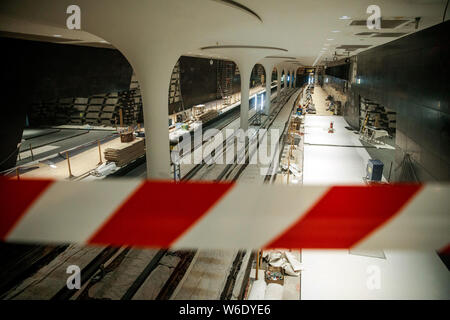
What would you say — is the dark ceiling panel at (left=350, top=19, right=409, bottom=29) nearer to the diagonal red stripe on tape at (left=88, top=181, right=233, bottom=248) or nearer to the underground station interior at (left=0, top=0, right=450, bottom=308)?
the underground station interior at (left=0, top=0, right=450, bottom=308)

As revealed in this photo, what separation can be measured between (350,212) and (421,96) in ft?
27.9

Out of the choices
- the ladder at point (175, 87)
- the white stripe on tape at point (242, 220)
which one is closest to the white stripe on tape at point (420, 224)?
the white stripe on tape at point (242, 220)

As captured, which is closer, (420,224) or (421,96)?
(420,224)

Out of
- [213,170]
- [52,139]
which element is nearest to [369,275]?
[213,170]

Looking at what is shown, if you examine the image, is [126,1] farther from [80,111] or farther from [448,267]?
[80,111]

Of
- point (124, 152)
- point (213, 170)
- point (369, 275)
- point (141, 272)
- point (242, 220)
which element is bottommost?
point (141, 272)

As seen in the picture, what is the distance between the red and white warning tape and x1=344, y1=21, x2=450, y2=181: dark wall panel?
21.6 feet

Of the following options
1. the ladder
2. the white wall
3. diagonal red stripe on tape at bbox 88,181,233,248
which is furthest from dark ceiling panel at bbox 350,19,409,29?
the ladder

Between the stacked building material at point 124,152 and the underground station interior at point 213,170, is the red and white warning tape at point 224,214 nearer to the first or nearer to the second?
the underground station interior at point 213,170

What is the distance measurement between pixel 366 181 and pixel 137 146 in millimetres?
9483

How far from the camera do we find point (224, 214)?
38.2 inches

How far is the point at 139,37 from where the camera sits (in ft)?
21.7

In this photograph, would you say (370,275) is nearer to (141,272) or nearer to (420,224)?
(141,272)
